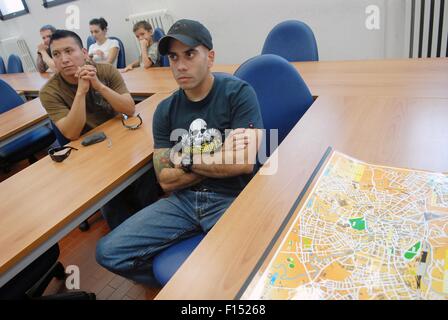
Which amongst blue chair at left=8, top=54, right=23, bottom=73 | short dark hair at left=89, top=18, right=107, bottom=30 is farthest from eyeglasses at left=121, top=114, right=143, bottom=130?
blue chair at left=8, top=54, right=23, bottom=73

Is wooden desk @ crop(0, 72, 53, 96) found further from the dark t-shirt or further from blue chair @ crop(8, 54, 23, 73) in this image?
the dark t-shirt

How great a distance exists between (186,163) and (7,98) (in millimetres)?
2242

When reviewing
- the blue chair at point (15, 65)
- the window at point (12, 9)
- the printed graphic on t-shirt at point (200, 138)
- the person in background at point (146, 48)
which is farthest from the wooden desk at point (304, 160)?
the window at point (12, 9)

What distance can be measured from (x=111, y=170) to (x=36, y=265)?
44 centimetres

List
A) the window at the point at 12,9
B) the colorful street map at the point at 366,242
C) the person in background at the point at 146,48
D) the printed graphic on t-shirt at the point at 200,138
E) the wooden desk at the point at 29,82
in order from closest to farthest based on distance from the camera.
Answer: the colorful street map at the point at 366,242, the printed graphic on t-shirt at the point at 200,138, the wooden desk at the point at 29,82, the person in background at the point at 146,48, the window at the point at 12,9

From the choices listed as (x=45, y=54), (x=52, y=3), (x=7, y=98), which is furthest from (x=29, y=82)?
(x=52, y=3)

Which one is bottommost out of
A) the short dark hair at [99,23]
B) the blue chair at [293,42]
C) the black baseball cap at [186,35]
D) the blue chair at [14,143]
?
the blue chair at [14,143]

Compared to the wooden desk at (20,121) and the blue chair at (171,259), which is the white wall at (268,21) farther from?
the blue chair at (171,259)

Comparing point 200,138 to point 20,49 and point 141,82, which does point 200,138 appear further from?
point 20,49

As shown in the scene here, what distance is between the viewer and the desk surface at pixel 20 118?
6.52 ft

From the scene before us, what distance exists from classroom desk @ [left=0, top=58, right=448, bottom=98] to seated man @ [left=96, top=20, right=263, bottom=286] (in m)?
0.60

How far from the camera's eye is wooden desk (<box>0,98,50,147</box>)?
1.98m

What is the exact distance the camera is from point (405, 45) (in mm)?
2758

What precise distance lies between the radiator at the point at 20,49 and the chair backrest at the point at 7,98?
150 inches
